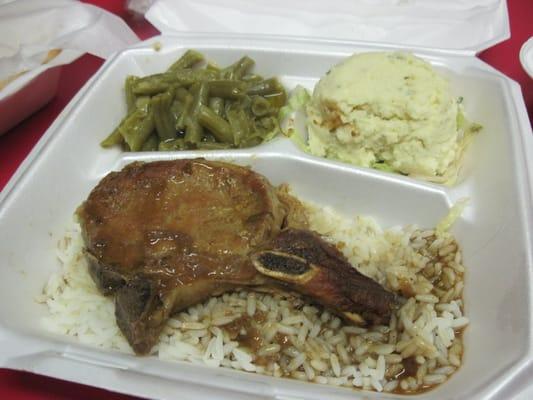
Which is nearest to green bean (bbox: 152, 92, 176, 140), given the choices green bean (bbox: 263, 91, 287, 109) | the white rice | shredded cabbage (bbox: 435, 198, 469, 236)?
green bean (bbox: 263, 91, 287, 109)

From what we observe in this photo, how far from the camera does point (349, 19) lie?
3.48 m

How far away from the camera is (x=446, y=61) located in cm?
282

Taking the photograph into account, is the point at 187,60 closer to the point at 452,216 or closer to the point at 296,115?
the point at 296,115

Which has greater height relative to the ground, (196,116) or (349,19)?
(349,19)

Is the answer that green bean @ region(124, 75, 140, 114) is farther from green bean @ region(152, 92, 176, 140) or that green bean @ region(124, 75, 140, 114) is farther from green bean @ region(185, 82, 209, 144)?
green bean @ region(185, 82, 209, 144)

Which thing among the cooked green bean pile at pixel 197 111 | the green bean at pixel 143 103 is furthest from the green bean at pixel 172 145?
the green bean at pixel 143 103

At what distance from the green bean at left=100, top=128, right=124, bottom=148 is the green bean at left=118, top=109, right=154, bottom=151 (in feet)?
0.13

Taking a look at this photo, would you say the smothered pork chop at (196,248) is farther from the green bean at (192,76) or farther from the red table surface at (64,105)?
the green bean at (192,76)

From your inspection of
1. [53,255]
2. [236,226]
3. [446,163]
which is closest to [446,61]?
[446,163]

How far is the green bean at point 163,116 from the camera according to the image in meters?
2.84

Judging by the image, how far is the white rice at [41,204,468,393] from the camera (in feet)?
6.36

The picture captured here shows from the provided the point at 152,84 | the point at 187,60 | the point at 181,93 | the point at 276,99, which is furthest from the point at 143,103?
the point at 276,99

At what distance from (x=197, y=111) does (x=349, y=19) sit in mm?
1525

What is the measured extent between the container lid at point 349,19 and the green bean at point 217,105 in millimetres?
847
